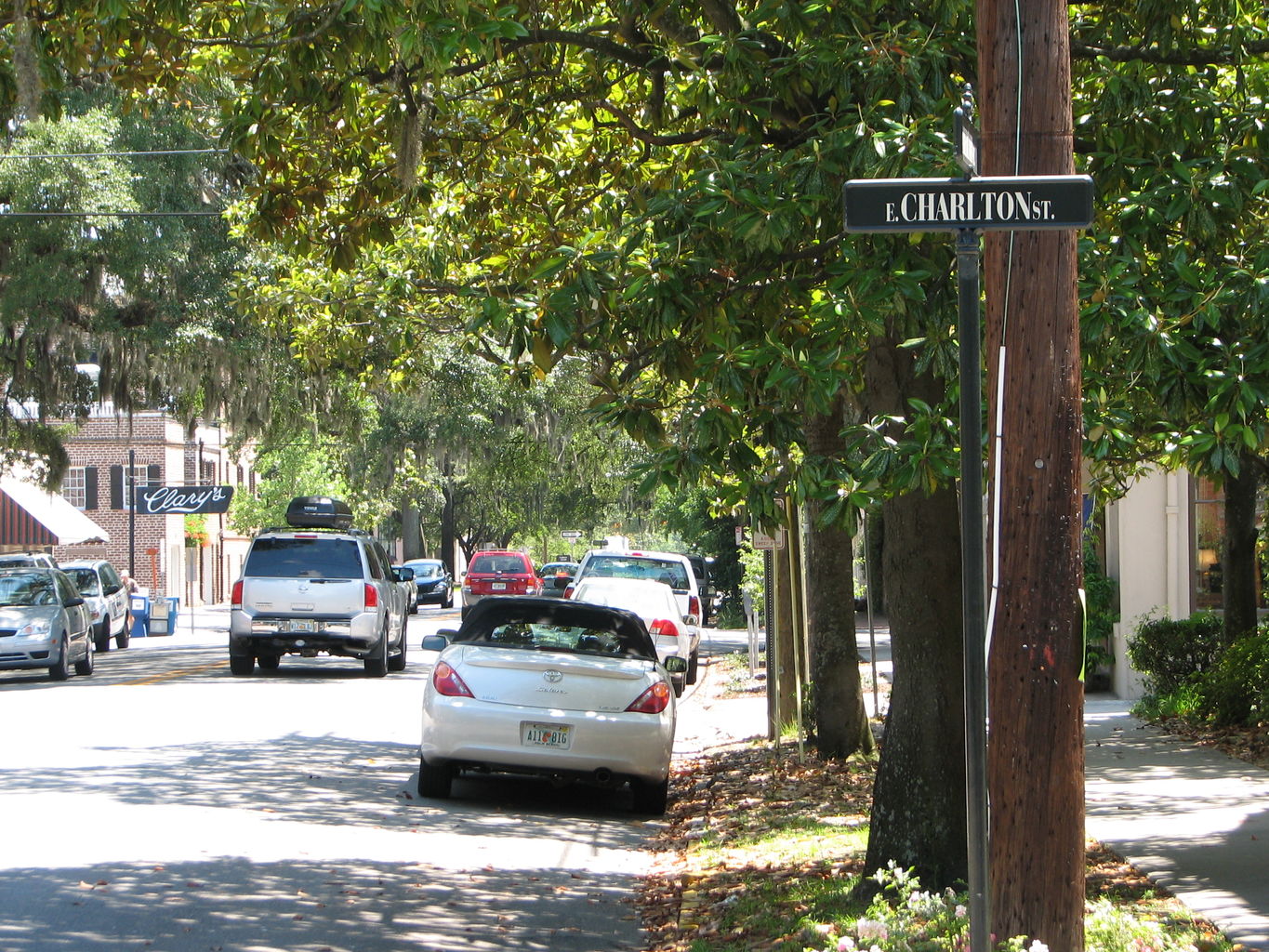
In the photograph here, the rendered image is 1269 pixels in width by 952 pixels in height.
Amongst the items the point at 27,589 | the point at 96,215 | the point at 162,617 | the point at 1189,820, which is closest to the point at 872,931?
the point at 1189,820

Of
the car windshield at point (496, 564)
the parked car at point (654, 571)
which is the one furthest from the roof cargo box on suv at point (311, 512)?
the car windshield at point (496, 564)

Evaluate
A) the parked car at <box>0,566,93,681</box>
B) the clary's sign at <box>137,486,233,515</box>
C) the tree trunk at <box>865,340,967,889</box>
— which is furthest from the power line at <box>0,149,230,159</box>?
the tree trunk at <box>865,340,967,889</box>

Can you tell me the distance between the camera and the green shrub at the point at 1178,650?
56.8ft

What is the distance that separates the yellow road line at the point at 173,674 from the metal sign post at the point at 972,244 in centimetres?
1872

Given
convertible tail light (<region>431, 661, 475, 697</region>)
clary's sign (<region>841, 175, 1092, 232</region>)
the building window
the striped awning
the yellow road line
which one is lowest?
the yellow road line

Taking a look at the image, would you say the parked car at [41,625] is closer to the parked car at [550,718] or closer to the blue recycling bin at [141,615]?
the parked car at [550,718]

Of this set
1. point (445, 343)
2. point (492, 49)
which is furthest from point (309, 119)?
point (445, 343)

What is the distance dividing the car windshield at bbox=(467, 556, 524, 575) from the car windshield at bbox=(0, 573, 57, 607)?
22299mm

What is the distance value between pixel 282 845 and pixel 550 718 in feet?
7.50

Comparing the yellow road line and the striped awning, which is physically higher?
the striped awning

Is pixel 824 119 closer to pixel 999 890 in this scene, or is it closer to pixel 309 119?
pixel 309 119

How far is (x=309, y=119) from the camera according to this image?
11.5 m

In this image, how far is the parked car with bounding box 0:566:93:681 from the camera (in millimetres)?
22016

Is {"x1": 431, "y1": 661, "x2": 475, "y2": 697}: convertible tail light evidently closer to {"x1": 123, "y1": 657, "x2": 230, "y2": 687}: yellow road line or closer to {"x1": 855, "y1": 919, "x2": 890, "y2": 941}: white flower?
{"x1": 855, "y1": 919, "x2": 890, "y2": 941}: white flower
